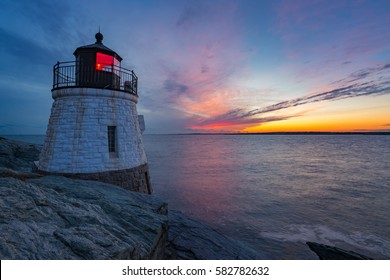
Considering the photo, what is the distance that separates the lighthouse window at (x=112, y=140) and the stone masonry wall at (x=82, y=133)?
0.24 metres

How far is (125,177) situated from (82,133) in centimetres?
287

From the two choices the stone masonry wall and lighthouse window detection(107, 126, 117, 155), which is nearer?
the stone masonry wall

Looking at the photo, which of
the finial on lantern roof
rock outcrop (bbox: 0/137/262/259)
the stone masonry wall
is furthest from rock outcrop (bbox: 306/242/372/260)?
the finial on lantern roof

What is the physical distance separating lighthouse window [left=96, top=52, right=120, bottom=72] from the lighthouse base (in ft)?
17.2

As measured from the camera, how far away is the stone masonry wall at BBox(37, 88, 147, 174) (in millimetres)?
9391

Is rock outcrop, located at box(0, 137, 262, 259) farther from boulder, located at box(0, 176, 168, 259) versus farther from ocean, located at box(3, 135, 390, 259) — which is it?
ocean, located at box(3, 135, 390, 259)

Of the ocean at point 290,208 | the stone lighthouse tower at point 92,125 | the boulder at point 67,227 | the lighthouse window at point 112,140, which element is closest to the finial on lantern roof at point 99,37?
the stone lighthouse tower at point 92,125

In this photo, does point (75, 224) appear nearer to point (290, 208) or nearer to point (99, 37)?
point (99, 37)

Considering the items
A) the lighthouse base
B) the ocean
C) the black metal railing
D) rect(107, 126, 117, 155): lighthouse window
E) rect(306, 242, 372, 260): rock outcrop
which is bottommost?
the ocean

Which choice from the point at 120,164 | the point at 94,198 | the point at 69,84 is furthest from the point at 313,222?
the point at 69,84

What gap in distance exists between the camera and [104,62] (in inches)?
411

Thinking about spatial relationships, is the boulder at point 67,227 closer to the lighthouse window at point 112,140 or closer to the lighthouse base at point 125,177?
the lighthouse base at point 125,177

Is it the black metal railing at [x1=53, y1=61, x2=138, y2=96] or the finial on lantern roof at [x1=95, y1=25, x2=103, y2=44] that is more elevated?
the finial on lantern roof at [x1=95, y1=25, x2=103, y2=44]
